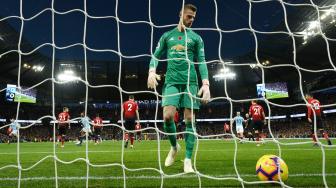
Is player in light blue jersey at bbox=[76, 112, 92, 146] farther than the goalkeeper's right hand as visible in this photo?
No

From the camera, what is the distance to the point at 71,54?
46438mm

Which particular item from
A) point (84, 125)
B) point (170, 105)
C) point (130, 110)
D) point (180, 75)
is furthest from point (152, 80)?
point (130, 110)

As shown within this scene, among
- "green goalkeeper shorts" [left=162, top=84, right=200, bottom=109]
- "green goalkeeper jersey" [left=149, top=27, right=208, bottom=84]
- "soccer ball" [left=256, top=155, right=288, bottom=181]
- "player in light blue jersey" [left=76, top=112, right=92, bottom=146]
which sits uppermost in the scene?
"green goalkeeper jersey" [left=149, top=27, right=208, bottom=84]

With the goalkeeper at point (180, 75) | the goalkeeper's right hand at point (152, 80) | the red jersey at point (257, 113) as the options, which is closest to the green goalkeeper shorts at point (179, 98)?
the goalkeeper at point (180, 75)

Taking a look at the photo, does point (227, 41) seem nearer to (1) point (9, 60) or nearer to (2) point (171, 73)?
(1) point (9, 60)

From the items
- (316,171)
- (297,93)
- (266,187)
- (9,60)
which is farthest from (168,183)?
(297,93)

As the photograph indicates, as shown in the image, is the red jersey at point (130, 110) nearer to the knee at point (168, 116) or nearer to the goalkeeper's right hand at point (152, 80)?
the knee at point (168, 116)

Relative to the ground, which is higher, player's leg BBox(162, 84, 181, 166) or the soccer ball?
player's leg BBox(162, 84, 181, 166)

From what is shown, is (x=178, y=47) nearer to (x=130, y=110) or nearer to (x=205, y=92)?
(x=205, y=92)

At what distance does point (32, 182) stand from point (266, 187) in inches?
101

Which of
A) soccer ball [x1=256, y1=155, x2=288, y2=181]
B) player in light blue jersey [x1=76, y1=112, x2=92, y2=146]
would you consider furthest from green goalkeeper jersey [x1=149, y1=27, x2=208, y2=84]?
soccer ball [x1=256, y1=155, x2=288, y2=181]

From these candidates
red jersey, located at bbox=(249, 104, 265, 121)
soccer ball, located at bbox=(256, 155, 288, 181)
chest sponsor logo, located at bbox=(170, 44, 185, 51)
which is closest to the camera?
soccer ball, located at bbox=(256, 155, 288, 181)

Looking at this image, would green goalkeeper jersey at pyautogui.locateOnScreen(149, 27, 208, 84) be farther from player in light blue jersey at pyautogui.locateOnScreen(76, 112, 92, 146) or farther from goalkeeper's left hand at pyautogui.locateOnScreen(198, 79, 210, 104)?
player in light blue jersey at pyautogui.locateOnScreen(76, 112, 92, 146)

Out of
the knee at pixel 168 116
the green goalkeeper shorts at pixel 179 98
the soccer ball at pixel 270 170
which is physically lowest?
the soccer ball at pixel 270 170
